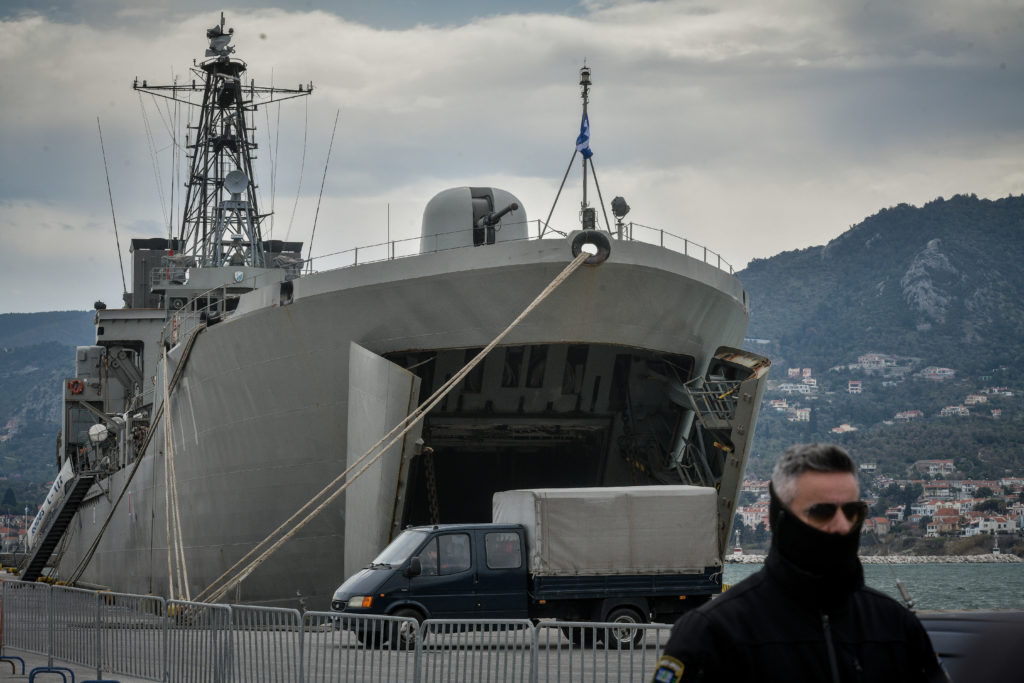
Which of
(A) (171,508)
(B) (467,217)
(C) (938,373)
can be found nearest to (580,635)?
(B) (467,217)

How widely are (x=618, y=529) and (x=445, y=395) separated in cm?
460

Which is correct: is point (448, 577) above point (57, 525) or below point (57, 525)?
above

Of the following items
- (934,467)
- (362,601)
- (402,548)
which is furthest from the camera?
(934,467)

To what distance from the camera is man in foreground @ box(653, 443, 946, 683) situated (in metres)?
3.00

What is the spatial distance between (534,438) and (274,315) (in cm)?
530

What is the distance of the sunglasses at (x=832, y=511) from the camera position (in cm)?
308

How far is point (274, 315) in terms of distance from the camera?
64.8 feet

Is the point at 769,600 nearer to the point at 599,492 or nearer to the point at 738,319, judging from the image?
the point at 599,492

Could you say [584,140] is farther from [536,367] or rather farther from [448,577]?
[448,577]

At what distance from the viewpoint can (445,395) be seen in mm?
18688

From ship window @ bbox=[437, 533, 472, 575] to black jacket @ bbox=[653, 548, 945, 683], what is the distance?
1134 centimetres

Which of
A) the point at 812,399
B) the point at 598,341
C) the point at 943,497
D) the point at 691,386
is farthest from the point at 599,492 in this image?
the point at 812,399

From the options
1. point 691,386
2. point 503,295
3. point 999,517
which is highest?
point 503,295

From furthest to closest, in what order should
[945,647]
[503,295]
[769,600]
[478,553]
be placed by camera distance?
[503,295], [478,553], [945,647], [769,600]
